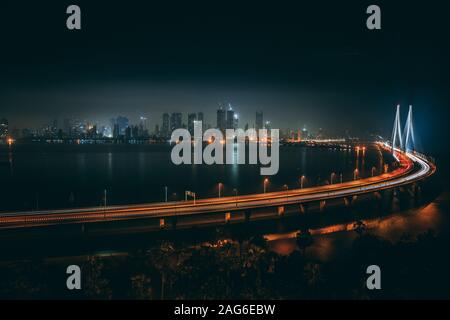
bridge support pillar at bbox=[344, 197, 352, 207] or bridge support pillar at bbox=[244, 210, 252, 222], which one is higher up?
bridge support pillar at bbox=[244, 210, 252, 222]

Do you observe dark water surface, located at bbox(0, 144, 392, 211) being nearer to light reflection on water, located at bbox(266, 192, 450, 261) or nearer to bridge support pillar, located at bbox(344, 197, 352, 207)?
bridge support pillar, located at bbox(344, 197, 352, 207)

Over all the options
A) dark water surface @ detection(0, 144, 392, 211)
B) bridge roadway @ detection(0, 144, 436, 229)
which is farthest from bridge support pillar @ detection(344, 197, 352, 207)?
dark water surface @ detection(0, 144, 392, 211)

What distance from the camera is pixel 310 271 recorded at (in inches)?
394

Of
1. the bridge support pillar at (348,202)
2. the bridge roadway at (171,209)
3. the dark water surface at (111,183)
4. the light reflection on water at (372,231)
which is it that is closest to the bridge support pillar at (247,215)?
the bridge roadway at (171,209)

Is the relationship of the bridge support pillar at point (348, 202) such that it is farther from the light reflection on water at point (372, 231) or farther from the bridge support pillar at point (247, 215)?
the bridge support pillar at point (247, 215)

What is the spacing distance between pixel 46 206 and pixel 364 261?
2046 cm

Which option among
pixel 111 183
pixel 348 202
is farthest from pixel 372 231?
pixel 111 183

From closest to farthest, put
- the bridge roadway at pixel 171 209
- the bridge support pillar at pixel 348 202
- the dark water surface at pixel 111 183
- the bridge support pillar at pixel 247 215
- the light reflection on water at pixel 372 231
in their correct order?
the bridge roadway at pixel 171 209
the light reflection on water at pixel 372 231
the bridge support pillar at pixel 247 215
the bridge support pillar at pixel 348 202
the dark water surface at pixel 111 183

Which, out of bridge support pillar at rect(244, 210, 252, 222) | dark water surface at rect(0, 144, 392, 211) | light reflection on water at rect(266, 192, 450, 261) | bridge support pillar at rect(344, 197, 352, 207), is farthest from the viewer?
dark water surface at rect(0, 144, 392, 211)

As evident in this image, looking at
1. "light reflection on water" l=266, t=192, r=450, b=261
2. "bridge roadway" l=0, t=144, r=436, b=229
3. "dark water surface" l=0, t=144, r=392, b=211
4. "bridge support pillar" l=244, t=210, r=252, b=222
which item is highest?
"bridge roadway" l=0, t=144, r=436, b=229

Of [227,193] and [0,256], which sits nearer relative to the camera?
[0,256]

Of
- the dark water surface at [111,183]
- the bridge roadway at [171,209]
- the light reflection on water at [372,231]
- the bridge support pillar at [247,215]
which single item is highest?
the bridge roadway at [171,209]
